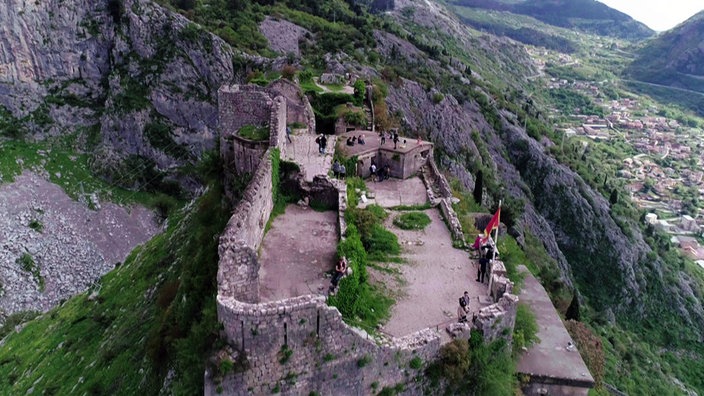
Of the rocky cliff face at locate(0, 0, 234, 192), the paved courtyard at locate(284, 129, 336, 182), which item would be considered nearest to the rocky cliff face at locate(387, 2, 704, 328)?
the rocky cliff face at locate(0, 0, 234, 192)

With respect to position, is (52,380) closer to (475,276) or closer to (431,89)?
(475,276)

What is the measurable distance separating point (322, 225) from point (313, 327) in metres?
8.43

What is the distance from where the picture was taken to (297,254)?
1889 cm

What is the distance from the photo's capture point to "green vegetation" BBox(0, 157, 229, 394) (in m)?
16.0

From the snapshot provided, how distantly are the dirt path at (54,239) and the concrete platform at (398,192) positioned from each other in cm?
3757

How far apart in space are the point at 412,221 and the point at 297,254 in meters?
6.52

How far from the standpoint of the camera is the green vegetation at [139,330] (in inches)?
631

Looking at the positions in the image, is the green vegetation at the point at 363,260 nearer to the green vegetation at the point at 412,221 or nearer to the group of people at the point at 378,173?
the green vegetation at the point at 412,221

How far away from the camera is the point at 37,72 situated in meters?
76.6

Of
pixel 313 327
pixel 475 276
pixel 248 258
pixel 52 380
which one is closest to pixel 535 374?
pixel 475 276

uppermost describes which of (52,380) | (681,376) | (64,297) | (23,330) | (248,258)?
(248,258)

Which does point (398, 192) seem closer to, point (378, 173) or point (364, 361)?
point (378, 173)

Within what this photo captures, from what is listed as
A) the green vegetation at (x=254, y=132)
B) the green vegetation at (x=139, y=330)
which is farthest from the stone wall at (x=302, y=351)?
the green vegetation at (x=254, y=132)

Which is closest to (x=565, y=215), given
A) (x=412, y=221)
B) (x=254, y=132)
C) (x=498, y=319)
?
(x=412, y=221)
